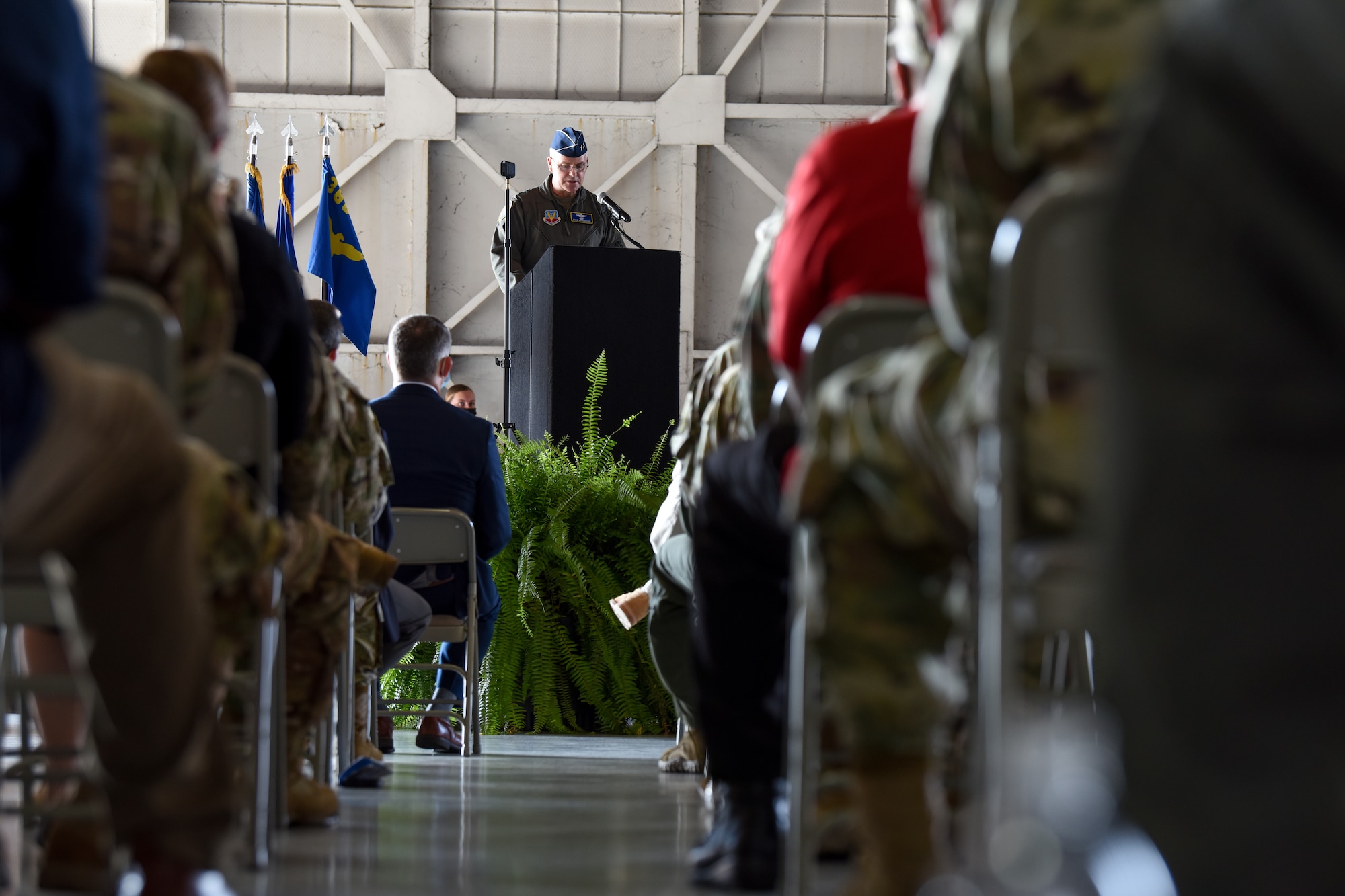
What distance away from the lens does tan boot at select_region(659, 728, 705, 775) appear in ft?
11.7

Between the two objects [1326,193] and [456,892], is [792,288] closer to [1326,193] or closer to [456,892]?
[456,892]

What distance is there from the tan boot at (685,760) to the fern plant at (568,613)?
1.29 meters

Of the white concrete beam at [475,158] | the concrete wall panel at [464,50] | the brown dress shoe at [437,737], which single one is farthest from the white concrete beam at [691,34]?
the brown dress shoe at [437,737]

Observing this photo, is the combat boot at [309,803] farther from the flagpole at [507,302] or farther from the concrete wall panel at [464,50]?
the concrete wall panel at [464,50]

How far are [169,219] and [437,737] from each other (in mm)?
2982

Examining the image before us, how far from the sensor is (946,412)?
3.89ft

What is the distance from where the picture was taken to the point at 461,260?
10867 millimetres

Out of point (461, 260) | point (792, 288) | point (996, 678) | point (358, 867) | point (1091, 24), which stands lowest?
point (358, 867)

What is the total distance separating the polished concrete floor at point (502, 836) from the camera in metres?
1.79

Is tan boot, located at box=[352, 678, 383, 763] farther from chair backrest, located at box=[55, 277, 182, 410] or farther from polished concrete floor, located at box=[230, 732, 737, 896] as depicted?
chair backrest, located at box=[55, 277, 182, 410]

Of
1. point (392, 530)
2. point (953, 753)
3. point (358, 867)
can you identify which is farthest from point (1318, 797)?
point (392, 530)

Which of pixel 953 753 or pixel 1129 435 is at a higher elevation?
pixel 1129 435

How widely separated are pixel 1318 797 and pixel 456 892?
1.55 metres

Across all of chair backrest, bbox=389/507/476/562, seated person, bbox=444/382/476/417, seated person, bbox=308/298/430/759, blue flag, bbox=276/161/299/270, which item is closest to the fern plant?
chair backrest, bbox=389/507/476/562
